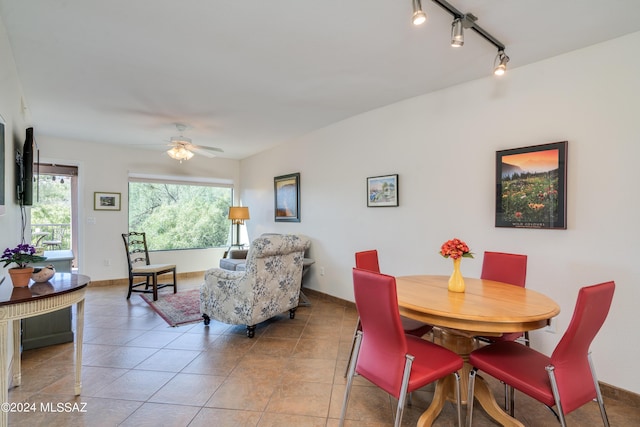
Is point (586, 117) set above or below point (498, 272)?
above

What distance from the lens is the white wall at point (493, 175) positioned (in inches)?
82.1

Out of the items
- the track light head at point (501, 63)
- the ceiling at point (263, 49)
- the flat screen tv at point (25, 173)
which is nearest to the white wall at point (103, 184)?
the ceiling at point (263, 49)

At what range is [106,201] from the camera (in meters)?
5.38

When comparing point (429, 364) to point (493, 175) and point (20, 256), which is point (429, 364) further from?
point (20, 256)

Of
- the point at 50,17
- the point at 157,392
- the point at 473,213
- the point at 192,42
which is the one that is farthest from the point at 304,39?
the point at 157,392

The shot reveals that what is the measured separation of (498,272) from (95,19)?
3384 millimetres

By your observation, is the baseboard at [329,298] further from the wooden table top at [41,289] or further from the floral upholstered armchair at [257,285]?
the wooden table top at [41,289]

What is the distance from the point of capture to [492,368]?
64.2 inches

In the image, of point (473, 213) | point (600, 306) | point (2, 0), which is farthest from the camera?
point (473, 213)

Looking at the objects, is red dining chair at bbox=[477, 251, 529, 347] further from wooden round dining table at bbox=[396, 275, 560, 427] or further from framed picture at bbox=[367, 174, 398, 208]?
framed picture at bbox=[367, 174, 398, 208]

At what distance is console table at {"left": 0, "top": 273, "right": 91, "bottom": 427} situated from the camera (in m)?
1.47

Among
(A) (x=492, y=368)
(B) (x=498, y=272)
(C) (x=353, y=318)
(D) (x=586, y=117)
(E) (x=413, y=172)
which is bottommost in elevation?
(C) (x=353, y=318)

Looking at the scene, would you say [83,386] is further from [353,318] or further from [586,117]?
[586,117]

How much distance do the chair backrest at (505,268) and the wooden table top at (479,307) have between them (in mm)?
213
